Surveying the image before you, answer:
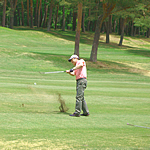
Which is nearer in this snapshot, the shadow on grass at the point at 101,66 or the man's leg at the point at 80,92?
the man's leg at the point at 80,92

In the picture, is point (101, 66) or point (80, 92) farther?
point (101, 66)

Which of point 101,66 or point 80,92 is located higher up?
point 80,92

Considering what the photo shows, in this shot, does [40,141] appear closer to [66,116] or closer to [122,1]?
[66,116]

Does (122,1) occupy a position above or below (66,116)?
above

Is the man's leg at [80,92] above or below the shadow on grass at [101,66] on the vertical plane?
above

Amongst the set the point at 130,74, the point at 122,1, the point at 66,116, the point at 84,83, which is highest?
the point at 122,1

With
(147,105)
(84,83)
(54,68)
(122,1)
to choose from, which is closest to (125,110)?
(147,105)

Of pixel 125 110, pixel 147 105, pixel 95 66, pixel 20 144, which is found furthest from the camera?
pixel 95 66

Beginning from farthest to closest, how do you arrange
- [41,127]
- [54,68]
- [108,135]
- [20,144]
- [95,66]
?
[95,66]
[54,68]
[41,127]
[108,135]
[20,144]

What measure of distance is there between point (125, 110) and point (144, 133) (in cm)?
335

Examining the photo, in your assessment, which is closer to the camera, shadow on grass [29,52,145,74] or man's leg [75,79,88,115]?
man's leg [75,79,88,115]

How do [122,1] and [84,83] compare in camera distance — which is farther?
[122,1]

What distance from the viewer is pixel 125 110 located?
1040 cm

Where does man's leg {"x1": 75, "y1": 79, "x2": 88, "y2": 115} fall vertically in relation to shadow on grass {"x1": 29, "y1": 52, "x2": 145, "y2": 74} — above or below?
above
